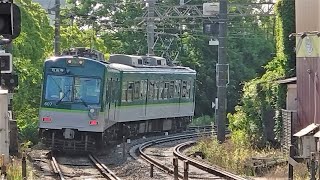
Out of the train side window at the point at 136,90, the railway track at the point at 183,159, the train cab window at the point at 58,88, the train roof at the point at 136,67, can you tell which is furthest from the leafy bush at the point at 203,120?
the train cab window at the point at 58,88

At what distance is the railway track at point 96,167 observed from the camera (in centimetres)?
1848

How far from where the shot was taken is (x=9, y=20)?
9.22m

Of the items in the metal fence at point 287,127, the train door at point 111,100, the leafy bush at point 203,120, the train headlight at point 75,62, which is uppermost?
the train headlight at point 75,62

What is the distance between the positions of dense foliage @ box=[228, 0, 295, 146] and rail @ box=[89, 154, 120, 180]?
17.1 feet

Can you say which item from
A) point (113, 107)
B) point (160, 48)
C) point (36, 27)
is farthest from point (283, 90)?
point (160, 48)

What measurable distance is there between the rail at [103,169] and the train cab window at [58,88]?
199cm

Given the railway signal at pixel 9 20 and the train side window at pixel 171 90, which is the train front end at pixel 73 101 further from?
the railway signal at pixel 9 20

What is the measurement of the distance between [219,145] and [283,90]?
2.96 meters

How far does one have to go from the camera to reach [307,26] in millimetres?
20016

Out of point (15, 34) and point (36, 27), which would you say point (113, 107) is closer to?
point (36, 27)

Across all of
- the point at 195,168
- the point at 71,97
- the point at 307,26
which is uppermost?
the point at 307,26

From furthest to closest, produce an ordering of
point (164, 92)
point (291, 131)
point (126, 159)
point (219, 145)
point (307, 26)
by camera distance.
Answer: point (164, 92) → point (219, 145) → point (126, 159) → point (291, 131) → point (307, 26)

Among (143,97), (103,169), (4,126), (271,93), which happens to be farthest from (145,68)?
(4,126)

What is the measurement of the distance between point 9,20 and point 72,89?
49.0 ft
